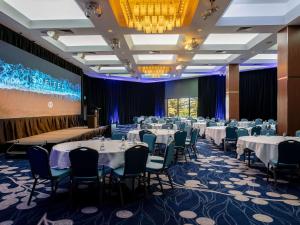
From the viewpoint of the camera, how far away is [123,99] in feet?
68.7

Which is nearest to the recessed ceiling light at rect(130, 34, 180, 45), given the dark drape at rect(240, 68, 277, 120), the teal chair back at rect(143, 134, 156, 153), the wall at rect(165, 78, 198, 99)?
the teal chair back at rect(143, 134, 156, 153)

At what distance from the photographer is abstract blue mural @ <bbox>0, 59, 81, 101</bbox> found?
751cm

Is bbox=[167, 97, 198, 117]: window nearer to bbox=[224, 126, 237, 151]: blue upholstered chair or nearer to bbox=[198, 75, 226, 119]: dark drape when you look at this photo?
bbox=[198, 75, 226, 119]: dark drape

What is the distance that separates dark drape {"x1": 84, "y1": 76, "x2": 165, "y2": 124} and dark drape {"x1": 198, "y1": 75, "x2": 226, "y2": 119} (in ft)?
12.1

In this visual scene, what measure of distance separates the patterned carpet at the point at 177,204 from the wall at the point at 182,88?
13752 mm

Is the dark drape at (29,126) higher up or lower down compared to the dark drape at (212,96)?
lower down

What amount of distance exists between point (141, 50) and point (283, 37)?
16.0 feet

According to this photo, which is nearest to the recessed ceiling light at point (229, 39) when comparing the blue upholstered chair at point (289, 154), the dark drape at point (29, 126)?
the blue upholstered chair at point (289, 154)

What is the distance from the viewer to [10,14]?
6.65m

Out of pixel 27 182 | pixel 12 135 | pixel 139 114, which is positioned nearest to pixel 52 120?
pixel 12 135

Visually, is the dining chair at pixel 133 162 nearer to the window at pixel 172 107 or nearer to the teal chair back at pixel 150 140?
the teal chair back at pixel 150 140

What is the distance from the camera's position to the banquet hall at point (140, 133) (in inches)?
145

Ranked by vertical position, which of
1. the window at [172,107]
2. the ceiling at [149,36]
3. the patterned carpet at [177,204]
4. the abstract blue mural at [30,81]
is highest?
the ceiling at [149,36]

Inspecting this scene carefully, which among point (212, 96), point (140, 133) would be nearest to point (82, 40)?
point (140, 133)
